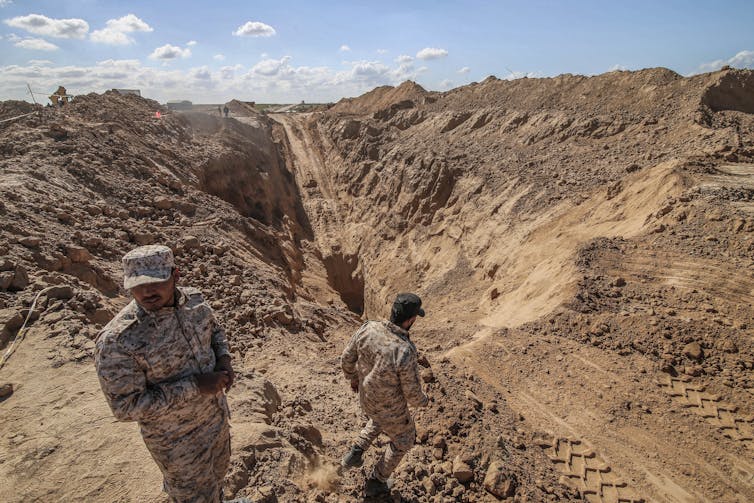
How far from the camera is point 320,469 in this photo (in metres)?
3.68

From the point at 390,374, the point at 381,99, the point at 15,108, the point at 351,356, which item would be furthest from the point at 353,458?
the point at 381,99

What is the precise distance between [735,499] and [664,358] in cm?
180

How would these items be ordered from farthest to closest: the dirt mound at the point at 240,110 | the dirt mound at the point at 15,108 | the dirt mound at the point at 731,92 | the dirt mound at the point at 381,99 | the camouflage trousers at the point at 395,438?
the dirt mound at the point at 240,110, the dirt mound at the point at 381,99, the dirt mound at the point at 15,108, the dirt mound at the point at 731,92, the camouflage trousers at the point at 395,438

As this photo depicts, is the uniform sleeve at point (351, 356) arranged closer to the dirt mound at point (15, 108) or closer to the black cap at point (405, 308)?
the black cap at point (405, 308)

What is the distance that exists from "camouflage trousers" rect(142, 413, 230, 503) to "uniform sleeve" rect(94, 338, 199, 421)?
0.31m

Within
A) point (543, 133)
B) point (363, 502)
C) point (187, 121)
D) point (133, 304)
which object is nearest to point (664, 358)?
point (363, 502)

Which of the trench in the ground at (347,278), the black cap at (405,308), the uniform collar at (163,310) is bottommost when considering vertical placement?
the trench in the ground at (347,278)

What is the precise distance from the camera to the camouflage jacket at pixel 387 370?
292cm

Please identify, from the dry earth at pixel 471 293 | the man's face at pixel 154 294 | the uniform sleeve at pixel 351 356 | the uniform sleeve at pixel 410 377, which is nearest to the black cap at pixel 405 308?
the uniform sleeve at pixel 410 377

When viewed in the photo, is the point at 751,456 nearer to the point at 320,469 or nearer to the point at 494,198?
the point at 320,469

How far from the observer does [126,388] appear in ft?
7.05

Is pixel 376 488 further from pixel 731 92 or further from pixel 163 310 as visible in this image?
pixel 731 92

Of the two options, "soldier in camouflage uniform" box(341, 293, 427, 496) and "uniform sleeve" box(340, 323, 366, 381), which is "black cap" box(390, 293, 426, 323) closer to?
"soldier in camouflage uniform" box(341, 293, 427, 496)

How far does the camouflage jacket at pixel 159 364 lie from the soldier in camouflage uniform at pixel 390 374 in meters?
1.13
